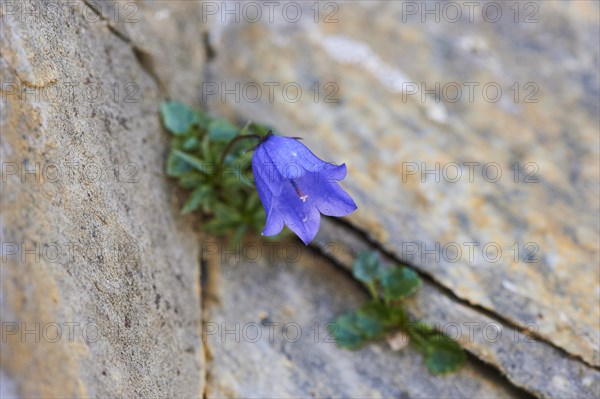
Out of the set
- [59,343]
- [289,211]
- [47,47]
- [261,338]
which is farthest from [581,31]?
[59,343]

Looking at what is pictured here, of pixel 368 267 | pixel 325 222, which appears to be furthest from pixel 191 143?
pixel 368 267

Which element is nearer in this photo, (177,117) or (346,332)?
(346,332)

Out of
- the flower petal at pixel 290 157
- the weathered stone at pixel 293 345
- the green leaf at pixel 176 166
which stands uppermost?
the flower petal at pixel 290 157

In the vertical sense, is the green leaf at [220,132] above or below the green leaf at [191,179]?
above

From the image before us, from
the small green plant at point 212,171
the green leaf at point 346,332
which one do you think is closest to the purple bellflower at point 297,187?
the small green plant at point 212,171

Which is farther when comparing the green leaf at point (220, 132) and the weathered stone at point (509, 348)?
the green leaf at point (220, 132)

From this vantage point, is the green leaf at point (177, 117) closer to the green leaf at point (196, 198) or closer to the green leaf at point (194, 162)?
the green leaf at point (194, 162)

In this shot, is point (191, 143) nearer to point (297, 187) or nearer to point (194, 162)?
point (194, 162)

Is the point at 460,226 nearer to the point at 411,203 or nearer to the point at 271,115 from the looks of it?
the point at 411,203
